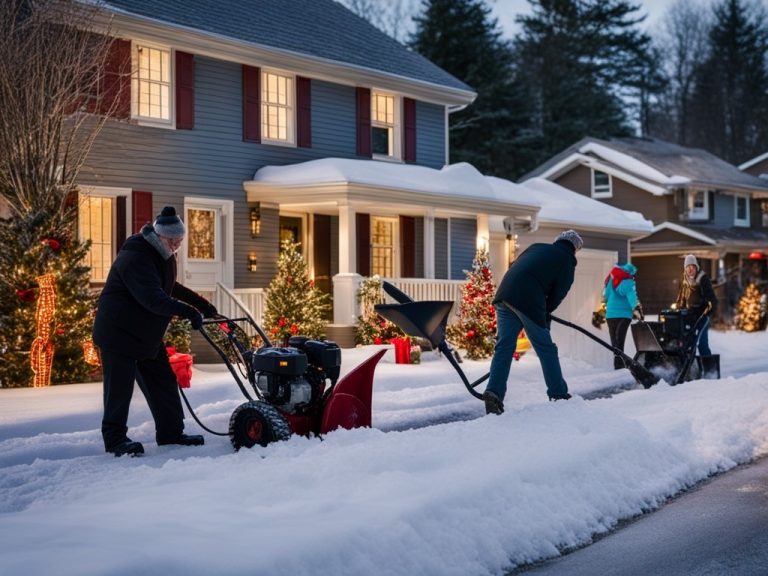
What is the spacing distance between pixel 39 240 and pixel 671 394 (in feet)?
26.0

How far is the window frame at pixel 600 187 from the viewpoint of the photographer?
42344mm

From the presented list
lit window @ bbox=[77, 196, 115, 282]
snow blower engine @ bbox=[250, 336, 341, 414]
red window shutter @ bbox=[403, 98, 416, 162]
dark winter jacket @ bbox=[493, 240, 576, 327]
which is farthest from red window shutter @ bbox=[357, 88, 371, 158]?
snow blower engine @ bbox=[250, 336, 341, 414]

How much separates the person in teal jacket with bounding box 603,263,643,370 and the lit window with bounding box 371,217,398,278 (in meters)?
7.98

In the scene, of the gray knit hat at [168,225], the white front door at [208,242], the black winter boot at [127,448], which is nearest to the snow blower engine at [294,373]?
the black winter boot at [127,448]

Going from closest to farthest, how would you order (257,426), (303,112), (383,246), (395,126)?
(257,426), (303,112), (383,246), (395,126)

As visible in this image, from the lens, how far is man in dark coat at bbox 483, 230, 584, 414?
10164mm

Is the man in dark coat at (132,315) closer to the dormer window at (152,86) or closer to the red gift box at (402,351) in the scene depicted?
the red gift box at (402,351)

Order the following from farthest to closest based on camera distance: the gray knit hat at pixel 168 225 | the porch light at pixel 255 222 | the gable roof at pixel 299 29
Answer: the porch light at pixel 255 222 → the gable roof at pixel 299 29 → the gray knit hat at pixel 168 225

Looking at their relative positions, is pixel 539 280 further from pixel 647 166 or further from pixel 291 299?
pixel 647 166

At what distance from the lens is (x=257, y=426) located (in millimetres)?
8109

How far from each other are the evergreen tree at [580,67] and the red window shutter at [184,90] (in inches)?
1279

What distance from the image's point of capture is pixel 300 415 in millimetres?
8312

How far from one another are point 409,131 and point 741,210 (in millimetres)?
25189

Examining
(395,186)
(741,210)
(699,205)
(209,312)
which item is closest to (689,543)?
(209,312)
